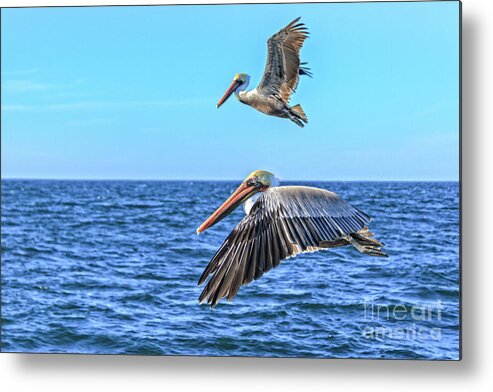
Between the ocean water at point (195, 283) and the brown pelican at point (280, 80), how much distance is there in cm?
43

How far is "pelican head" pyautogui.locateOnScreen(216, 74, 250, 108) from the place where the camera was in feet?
15.1

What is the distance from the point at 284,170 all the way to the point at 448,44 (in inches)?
39.3

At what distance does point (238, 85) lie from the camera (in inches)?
182

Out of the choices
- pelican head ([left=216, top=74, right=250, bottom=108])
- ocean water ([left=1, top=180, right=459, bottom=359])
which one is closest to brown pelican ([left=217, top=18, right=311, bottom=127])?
pelican head ([left=216, top=74, right=250, bottom=108])

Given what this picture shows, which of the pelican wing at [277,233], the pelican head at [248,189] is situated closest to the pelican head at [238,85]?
the pelican head at [248,189]

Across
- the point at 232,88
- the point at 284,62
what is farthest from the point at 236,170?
the point at 284,62

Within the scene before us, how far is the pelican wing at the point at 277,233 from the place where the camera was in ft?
13.3

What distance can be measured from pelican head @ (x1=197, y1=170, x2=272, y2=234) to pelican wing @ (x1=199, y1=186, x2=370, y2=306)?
139 mm

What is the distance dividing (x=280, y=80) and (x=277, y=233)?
0.88m

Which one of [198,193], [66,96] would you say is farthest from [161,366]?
[66,96]

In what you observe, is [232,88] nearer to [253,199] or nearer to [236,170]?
[236,170]

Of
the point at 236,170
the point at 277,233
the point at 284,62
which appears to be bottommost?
the point at 277,233

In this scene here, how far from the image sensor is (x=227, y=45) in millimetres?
4605

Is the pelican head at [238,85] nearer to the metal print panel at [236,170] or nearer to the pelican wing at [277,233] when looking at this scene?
the metal print panel at [236,170]
